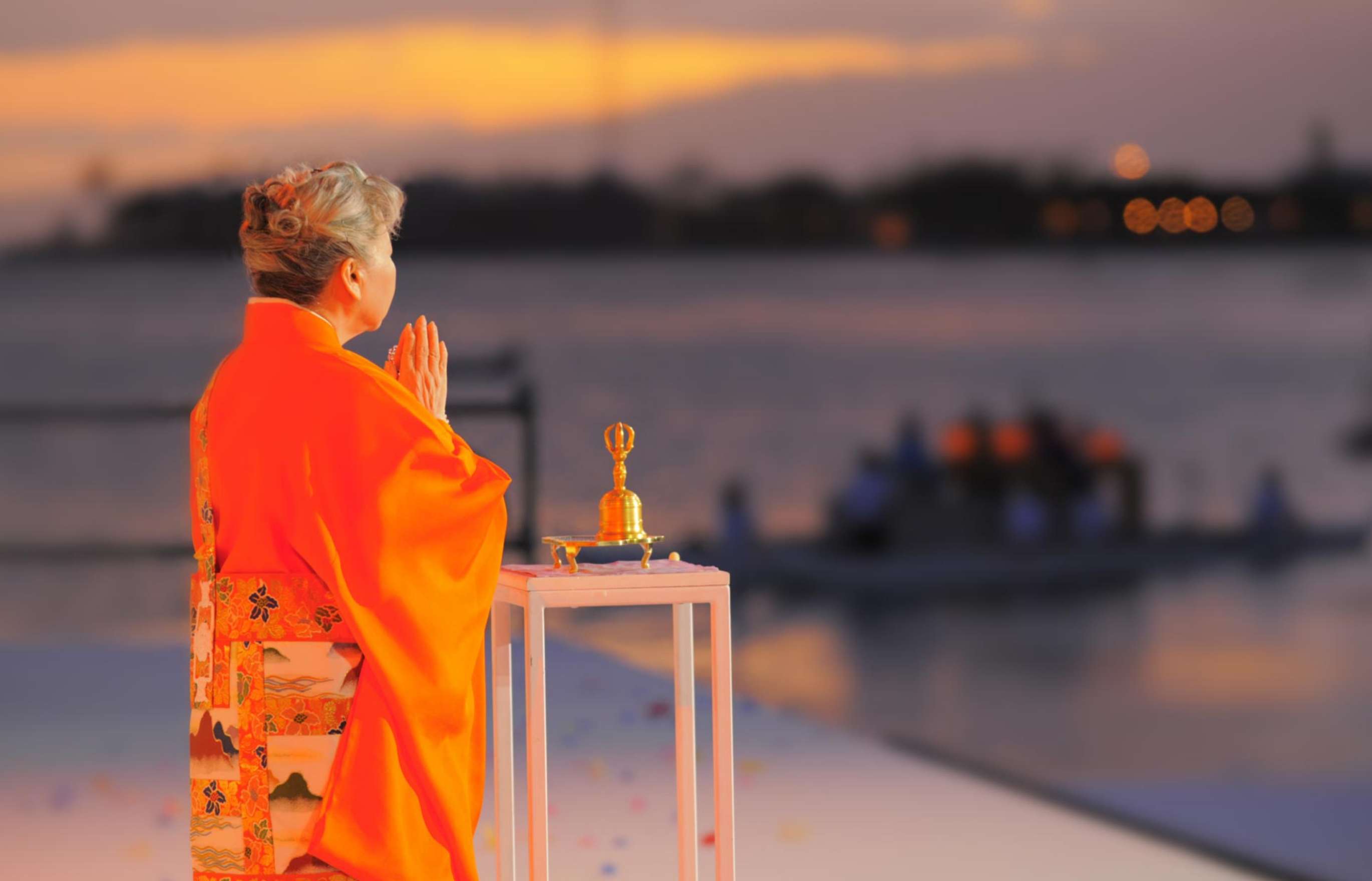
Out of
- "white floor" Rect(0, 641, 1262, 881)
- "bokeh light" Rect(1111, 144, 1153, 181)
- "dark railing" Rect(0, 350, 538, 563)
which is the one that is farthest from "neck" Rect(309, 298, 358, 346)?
"bokeh light" Rect(1111, 144, 1153, 181)

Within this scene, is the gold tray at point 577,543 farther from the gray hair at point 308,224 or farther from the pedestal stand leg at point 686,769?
the gray hair at point 308,224

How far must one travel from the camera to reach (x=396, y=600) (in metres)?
1.91

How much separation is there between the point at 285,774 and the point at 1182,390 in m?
36.6

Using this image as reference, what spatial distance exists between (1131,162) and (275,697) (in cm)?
3076

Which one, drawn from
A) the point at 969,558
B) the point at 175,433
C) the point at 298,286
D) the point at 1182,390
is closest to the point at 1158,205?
the point at 1182,390

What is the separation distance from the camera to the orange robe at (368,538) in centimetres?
189

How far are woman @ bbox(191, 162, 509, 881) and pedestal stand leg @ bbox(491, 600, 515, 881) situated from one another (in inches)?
14.4

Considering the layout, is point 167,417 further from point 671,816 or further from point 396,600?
point 396,600

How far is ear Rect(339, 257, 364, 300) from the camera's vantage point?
1935 millimetres

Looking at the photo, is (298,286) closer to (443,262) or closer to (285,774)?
(285,774)

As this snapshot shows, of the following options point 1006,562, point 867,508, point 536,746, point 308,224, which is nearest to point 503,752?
point 536,746

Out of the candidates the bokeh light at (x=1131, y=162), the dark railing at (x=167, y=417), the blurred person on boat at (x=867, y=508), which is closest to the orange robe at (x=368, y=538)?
the dark railing at (x=167, y=417)

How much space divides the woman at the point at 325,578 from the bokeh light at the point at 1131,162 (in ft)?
98.1

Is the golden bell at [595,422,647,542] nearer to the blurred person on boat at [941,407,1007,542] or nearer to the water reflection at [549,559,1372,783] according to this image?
the water reflection at [549,559,1372,783]
